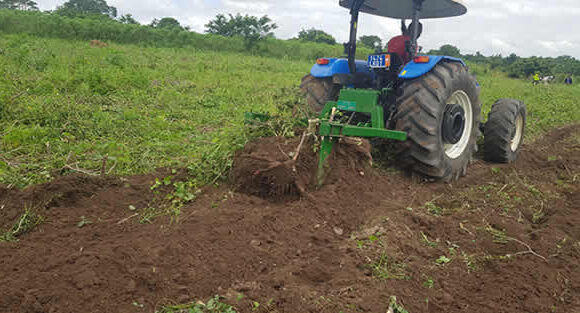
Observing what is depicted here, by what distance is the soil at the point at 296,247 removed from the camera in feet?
7.79

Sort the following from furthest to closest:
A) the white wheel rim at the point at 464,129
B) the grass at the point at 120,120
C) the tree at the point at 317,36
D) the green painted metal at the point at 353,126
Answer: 1. the tree at the point at 317,36
2. the white wheel rim at the point at 464,129
3. the grass at the point at 120,120
4. the green painted metal at the point at 353,126

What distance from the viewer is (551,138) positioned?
836cm

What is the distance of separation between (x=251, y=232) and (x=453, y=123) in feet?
9.52

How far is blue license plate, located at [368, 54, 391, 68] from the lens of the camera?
4.54 meters

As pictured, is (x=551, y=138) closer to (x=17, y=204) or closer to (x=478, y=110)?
(x=478, y=110)

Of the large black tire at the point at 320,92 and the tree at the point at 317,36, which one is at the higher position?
the tree at the point at 317,36

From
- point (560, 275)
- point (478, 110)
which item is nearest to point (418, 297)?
point (560, 275)

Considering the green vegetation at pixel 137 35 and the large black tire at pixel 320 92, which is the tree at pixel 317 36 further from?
the large black tire at pixel 320 92

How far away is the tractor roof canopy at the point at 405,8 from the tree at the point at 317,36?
105ft

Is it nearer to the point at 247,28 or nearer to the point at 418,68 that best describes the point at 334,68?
the point at 418,68

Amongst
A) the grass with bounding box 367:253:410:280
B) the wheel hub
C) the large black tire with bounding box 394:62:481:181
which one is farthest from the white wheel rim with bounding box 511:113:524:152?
the grass with bounding box 367:253:410:280

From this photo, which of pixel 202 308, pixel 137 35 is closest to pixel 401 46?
pixel 202 308

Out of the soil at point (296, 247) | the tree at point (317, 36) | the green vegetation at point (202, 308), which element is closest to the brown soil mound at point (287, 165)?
the soil at point (296, 247)

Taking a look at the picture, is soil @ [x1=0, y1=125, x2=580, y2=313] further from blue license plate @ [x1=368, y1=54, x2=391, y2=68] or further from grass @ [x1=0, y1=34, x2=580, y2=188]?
blue license plate @ [x1=368, y1=54, x2=391, y2=68]
